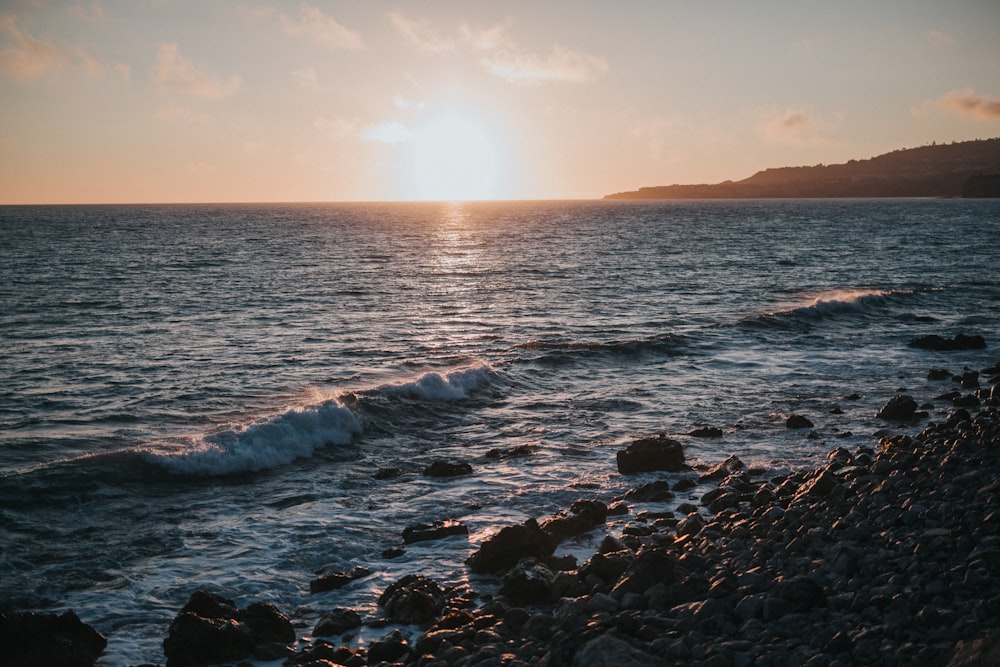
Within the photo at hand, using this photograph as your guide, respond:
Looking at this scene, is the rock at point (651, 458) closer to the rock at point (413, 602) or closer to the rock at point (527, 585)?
the rock at point (527, 585)

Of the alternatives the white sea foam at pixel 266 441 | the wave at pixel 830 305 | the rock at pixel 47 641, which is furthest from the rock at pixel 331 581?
the wave at pixel 830 305

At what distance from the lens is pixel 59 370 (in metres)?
Answer: 24.5

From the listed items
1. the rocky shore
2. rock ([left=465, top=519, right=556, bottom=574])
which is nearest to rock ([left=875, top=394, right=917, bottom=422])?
the rocky shore

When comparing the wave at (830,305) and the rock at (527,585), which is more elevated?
the wave at (830,305)

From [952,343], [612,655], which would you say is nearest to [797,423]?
[612,655]

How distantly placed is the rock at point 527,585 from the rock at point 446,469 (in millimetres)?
5801

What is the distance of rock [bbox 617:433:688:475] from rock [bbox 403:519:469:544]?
4.41 metres

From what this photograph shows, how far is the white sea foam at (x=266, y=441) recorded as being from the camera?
16359 mm

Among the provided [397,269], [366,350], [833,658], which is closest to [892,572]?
[833,658]

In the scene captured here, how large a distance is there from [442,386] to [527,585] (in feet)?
43.8

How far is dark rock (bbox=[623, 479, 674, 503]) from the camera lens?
45.8ft

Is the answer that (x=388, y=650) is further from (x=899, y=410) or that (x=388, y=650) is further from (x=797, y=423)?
(x=899, y=410)

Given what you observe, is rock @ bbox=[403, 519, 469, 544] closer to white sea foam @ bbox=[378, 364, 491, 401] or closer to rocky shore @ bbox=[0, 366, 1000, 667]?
rocky shore @ bbox=[0, 366, 1000, 667]

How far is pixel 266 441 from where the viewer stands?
1764 centimetres
